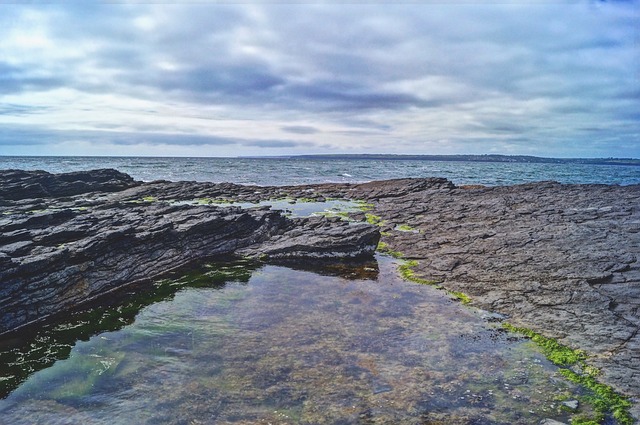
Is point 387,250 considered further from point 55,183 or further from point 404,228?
point 55,183

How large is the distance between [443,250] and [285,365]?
16.8 m

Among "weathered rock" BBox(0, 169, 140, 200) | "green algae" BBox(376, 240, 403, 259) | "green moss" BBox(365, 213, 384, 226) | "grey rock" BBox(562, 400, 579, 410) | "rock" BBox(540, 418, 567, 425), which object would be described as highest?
"weathered rock" BBox(0, 169, 140, 200)

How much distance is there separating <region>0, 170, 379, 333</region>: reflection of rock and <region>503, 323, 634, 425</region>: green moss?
13420 millimetres

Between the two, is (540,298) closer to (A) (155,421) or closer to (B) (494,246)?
(B) (494,246)

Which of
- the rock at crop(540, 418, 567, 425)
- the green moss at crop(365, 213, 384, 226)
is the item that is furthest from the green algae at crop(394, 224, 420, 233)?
the rock at crop(540, 418, 567, 425)

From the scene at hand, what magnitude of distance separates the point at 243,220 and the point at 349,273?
35.0 feet

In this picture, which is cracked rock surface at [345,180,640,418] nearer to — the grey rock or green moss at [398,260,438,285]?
green moss at [398,260,438,285]

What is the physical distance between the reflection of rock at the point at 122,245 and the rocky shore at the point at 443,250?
6 centimetres

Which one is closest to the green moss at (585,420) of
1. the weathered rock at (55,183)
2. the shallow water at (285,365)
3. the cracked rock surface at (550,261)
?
the shallow water at (285,365)

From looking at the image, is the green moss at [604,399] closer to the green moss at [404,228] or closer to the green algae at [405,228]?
the green algae at [405,228]

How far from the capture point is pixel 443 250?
26.2m

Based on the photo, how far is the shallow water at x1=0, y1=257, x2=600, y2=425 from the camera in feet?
33.8

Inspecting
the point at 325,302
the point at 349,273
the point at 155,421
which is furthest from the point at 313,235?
the point at 155,421

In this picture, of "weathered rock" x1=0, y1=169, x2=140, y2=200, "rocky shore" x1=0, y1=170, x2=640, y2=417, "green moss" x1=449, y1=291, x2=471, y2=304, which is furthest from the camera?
"weathered rock" x1=0, y1=169, x2=140, y2=200
